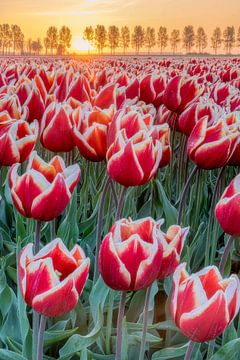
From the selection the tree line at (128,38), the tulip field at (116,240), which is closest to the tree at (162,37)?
the tree line at (128,38)

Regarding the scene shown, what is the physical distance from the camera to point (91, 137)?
1.79m

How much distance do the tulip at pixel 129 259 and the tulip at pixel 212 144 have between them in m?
0.68

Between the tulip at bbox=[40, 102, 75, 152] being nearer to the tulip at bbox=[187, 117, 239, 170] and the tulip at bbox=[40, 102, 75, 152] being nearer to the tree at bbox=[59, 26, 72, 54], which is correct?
the tulip at bbox=[187, 117, 239, 170]

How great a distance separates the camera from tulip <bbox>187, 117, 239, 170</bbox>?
1.72 metres

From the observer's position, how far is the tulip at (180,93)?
2695mm

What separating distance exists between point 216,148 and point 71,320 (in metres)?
0.70

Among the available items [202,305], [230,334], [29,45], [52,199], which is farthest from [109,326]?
[29,45]

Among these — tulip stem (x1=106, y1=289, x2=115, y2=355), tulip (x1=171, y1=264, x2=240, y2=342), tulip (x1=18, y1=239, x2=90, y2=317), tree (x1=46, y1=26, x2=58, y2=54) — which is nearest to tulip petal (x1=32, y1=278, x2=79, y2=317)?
tulip (x1=18, y1=239, x2=90, y2=317)

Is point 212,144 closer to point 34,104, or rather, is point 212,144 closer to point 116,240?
point 116,240

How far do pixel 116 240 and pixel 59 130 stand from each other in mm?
915

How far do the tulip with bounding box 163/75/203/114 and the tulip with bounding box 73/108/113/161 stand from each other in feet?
2.97

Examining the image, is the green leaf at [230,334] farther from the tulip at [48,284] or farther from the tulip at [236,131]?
the tulip at [48,284]

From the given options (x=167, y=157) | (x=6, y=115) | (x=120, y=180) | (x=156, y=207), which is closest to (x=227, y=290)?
(x=120, y=180)

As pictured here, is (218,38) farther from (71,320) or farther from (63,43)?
(71,320)
